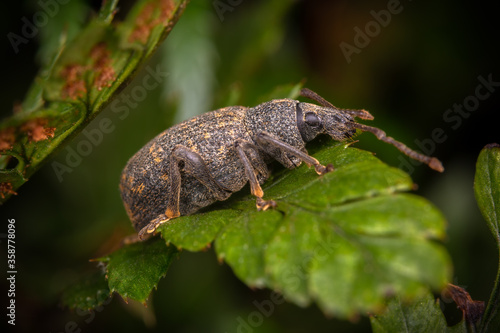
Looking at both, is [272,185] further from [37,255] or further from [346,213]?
[37,255]

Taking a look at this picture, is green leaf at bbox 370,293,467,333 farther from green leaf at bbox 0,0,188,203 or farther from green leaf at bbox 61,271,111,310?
green leaf at bbox 0,0,188,203

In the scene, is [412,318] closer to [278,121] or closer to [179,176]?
[278,121]

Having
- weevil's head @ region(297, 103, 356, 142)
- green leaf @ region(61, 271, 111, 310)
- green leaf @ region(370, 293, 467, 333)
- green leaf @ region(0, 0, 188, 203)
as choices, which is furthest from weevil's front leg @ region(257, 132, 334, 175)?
green leaf @ region(61, 271, 111, 310)

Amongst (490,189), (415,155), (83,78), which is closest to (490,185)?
(490,189)

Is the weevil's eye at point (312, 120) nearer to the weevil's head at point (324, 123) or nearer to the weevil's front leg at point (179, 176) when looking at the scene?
the weevil's head at point (324, 123)

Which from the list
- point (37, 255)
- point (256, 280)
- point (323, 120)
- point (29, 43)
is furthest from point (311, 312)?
point (29, 43)

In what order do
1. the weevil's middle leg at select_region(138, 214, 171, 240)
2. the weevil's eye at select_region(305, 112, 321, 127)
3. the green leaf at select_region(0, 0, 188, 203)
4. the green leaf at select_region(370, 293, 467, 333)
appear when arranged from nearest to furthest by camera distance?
the green leaf at select_region(0, 0, 188, 203) → the green leaf at select_region(370, 293, 467, 333) → the weevil's middle leg at select_region(138, 214, 171, 240) → the weevil's eye at select_region(305, 112, 321, 127)
